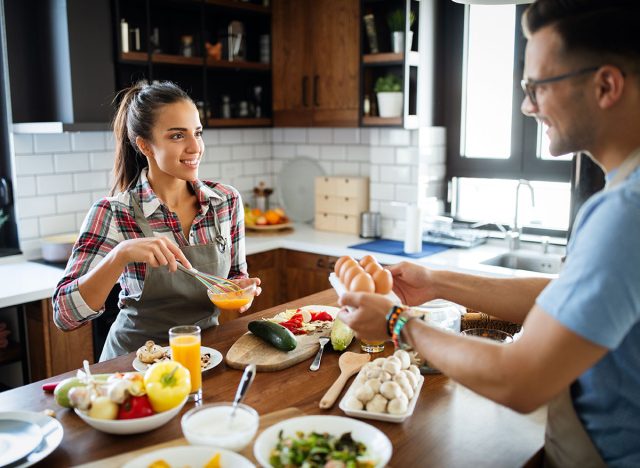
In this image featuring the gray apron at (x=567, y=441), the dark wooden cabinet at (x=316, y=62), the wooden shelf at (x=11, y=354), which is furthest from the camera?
the dark wooden cabinet at (x=316, y=62)

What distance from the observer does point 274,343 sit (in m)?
1.98

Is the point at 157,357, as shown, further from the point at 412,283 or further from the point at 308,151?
the point at 308,151

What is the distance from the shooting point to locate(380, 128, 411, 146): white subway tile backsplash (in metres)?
4.19

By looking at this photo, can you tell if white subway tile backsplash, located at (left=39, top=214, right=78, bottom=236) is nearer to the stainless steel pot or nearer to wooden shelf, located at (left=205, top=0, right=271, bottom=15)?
wooden shelf, located at (left=205, top=0, right=271, bottom=15)

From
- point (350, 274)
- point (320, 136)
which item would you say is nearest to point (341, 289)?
point (350, 274)

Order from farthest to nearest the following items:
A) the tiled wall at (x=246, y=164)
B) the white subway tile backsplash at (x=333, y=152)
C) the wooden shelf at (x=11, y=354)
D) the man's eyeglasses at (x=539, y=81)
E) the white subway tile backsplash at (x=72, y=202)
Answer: the white subway tile backsplash at (x=333, y=152), the white subway tile backsplash at (x=72, y=202), the tiled wall at (x=246, y=164), the wooden shelf at (x=11, y=354), the man's eyeglasses at (x=539, y=81)

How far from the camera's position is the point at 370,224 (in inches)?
169

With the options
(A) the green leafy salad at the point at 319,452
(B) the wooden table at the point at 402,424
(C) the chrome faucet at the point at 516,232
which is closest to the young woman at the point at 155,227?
(B) the wooden table at the point at 402,424

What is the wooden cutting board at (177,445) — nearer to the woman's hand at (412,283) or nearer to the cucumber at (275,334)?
the cucumber at (275,334)

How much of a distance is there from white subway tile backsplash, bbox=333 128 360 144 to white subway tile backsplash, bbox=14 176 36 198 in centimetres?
206

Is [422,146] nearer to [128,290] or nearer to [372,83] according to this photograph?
[372,83]

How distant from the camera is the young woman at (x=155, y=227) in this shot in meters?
2.24

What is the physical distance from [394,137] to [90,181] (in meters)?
1.92

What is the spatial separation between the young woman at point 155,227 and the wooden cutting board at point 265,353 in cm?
19
